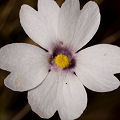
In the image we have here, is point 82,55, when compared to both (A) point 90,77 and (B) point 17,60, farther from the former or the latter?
(B) point 17,60

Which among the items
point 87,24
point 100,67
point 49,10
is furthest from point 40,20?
point 100,67

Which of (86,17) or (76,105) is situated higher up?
(86,17)

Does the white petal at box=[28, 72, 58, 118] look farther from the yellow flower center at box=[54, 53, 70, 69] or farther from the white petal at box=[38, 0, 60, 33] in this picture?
the white petal at box=[38, 0, 60, 33]

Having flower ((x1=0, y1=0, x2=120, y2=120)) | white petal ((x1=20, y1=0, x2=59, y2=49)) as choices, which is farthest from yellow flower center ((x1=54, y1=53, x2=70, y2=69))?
white petal ((x1=20, y1=0, x2=59, y2=49))

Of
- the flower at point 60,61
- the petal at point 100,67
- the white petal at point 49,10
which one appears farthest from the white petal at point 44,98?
the white petal at point 49,10

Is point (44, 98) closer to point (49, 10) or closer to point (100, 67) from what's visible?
point (100, 67)

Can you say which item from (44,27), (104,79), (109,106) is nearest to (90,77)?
(104,79)
